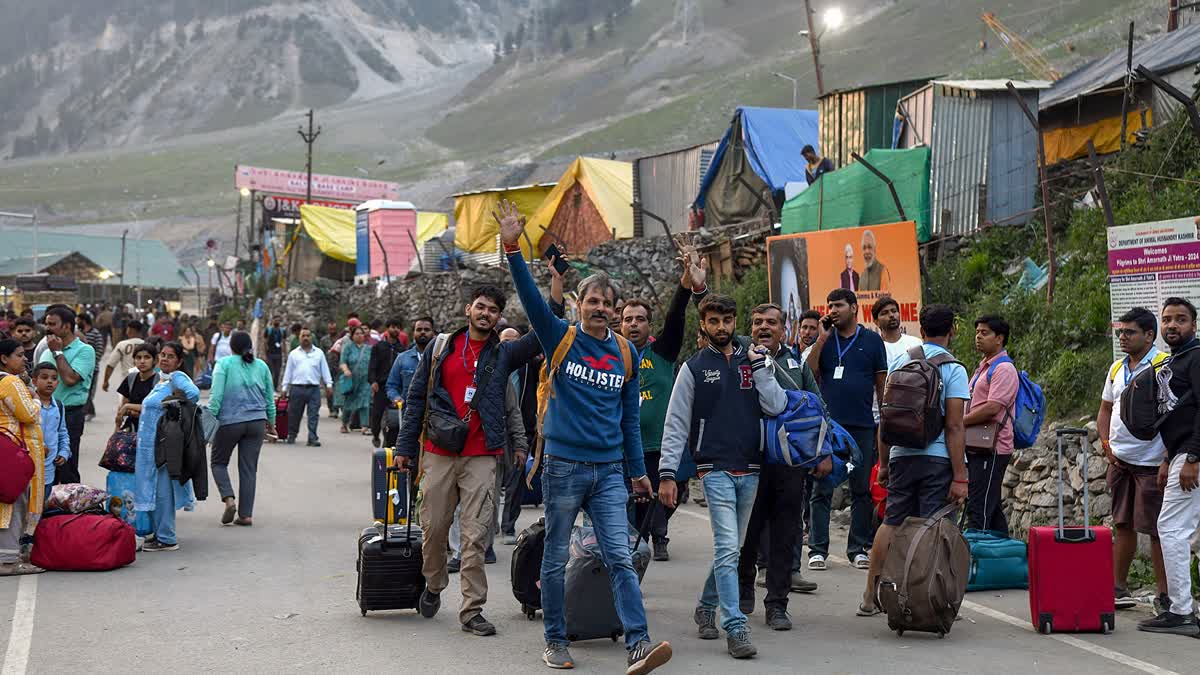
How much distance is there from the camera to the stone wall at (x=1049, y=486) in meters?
9.26

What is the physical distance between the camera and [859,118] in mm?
Answer: 23391

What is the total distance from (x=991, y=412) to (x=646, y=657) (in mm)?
3450

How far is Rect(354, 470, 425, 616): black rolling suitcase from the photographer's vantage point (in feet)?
24.1

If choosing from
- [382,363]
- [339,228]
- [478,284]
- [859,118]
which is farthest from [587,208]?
[339,228]

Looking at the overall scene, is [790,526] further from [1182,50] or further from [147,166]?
[147,166]

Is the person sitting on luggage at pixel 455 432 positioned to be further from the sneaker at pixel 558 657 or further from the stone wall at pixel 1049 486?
the stone wall at pixel 1049 486

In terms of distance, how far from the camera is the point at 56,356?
12031mm

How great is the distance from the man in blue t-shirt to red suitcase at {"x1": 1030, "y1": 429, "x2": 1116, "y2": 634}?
7.26 ft

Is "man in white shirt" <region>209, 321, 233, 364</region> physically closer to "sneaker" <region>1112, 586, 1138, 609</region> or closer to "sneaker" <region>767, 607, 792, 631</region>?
"sneaker" <region>767, 607, 792, 631</region>

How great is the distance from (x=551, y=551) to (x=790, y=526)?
153 cm

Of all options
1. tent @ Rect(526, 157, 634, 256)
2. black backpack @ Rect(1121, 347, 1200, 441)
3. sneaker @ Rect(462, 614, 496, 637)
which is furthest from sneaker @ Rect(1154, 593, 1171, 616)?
tent @ Rect(526, 157, 634, 256)

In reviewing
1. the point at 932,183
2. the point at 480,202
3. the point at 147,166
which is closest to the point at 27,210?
the point at 147,166

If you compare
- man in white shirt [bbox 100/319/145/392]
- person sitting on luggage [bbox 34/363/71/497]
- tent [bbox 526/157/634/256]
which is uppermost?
tent [bbox 526/157/634/256]

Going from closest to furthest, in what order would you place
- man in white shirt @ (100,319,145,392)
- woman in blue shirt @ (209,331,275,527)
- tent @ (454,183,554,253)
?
woman in blue shirt @ (209,331,275,527) → man in white shirt @ (100,319,145,392) → tent @ (454,183,554,253)
